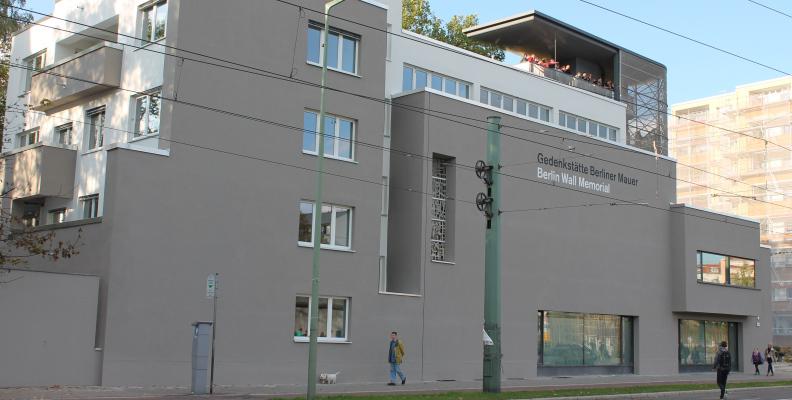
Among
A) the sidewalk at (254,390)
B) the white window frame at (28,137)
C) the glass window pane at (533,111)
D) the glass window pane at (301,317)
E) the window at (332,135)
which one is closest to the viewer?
the sidewalk at (254,390)

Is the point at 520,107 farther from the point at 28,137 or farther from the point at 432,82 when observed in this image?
the point at 28,137

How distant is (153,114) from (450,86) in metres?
12.9

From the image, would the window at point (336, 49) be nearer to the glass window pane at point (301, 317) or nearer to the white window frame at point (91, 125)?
the white window frame at point (91, 125)

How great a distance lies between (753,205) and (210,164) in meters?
63.1

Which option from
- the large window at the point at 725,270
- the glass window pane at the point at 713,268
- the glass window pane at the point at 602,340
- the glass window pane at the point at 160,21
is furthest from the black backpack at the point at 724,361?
the glass window pane at the point at 160,21

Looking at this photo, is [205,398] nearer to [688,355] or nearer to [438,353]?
[438,353]

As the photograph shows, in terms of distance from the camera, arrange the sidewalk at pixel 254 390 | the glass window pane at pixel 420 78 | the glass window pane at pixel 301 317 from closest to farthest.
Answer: the sidewalk at pixel 254 390 < the glass window pane at pixel 301 317 < the glass window pane at pixel 420 78

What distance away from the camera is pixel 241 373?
970 inches

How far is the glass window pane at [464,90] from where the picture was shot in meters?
35.0

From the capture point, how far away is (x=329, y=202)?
2734cm

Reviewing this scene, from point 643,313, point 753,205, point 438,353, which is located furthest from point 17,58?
point 753,205

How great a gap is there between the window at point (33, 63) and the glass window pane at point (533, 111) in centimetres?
1952

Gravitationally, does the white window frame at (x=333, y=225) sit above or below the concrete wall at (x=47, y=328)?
above

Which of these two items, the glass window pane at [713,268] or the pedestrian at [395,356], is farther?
the glass window pane at [713,268]
